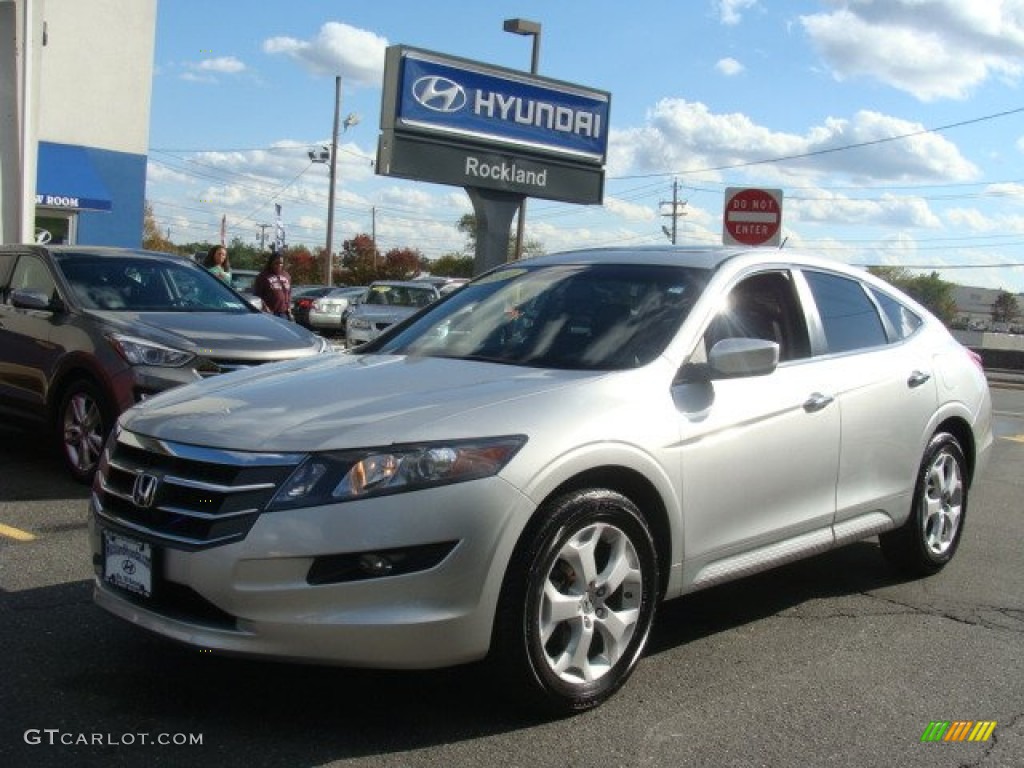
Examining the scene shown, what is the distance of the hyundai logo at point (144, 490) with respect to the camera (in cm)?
360

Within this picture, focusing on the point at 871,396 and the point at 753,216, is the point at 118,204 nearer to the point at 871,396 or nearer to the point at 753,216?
the point at 753,216

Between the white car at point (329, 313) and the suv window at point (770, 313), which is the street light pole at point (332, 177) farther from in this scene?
the suv window at point (770, 313)

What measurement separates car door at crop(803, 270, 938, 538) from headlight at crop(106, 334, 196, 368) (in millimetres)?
4137

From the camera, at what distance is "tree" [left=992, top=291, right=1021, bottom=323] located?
12156 centimetres

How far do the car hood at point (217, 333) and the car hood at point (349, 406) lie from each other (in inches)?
123

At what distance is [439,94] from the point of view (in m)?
16.9

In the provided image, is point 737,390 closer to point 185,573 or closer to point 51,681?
point 185,573

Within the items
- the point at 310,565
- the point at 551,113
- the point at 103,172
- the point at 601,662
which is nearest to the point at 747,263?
the point at 601,662

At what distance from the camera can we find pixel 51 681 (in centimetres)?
384

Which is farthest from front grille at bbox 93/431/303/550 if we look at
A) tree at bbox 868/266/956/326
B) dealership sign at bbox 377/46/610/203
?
tree at bbox 868/266/956/326

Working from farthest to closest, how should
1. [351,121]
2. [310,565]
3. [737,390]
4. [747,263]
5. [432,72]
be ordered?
[351,121]
[432,72]
[747,263]
[737,390]
[310,565]

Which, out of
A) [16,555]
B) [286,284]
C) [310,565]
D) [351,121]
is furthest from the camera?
[351,121]

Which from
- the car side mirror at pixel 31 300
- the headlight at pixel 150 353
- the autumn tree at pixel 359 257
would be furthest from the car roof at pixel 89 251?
the autumn tree at pixel 359 257

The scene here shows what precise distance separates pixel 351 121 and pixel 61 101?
949 inches
